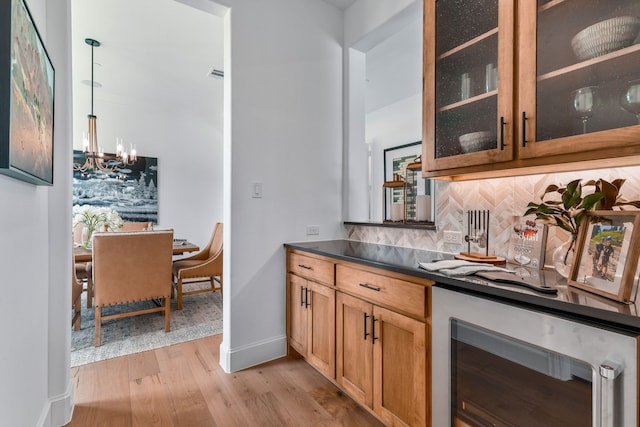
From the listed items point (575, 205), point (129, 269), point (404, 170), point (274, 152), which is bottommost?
point (129, 269)

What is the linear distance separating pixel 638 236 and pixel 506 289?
0.38m

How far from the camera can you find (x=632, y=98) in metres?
1.07

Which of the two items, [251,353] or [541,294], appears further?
[251,353]

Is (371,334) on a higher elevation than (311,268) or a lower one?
lower

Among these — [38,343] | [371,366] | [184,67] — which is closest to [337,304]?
[371,366]

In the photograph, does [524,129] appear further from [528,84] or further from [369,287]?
[369,287]

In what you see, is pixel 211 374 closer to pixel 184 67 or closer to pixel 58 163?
pixel 58 163

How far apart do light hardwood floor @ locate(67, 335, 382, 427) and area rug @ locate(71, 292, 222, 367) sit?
181 millimetres

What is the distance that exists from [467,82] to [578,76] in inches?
19.1

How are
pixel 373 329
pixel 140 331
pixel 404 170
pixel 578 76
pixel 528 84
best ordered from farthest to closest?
pixel 404 170 < pixel 140 331 < pixel 373 329 < pixel 528 84 < pixel 578 76

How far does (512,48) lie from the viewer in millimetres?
1368

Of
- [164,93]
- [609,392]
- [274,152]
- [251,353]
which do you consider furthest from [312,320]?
[164,93]

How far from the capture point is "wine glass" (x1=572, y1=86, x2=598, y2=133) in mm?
1165

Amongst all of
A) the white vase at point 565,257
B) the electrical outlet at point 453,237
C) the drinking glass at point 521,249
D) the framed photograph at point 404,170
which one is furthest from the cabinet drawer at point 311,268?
the framed photograph at point 404,170
